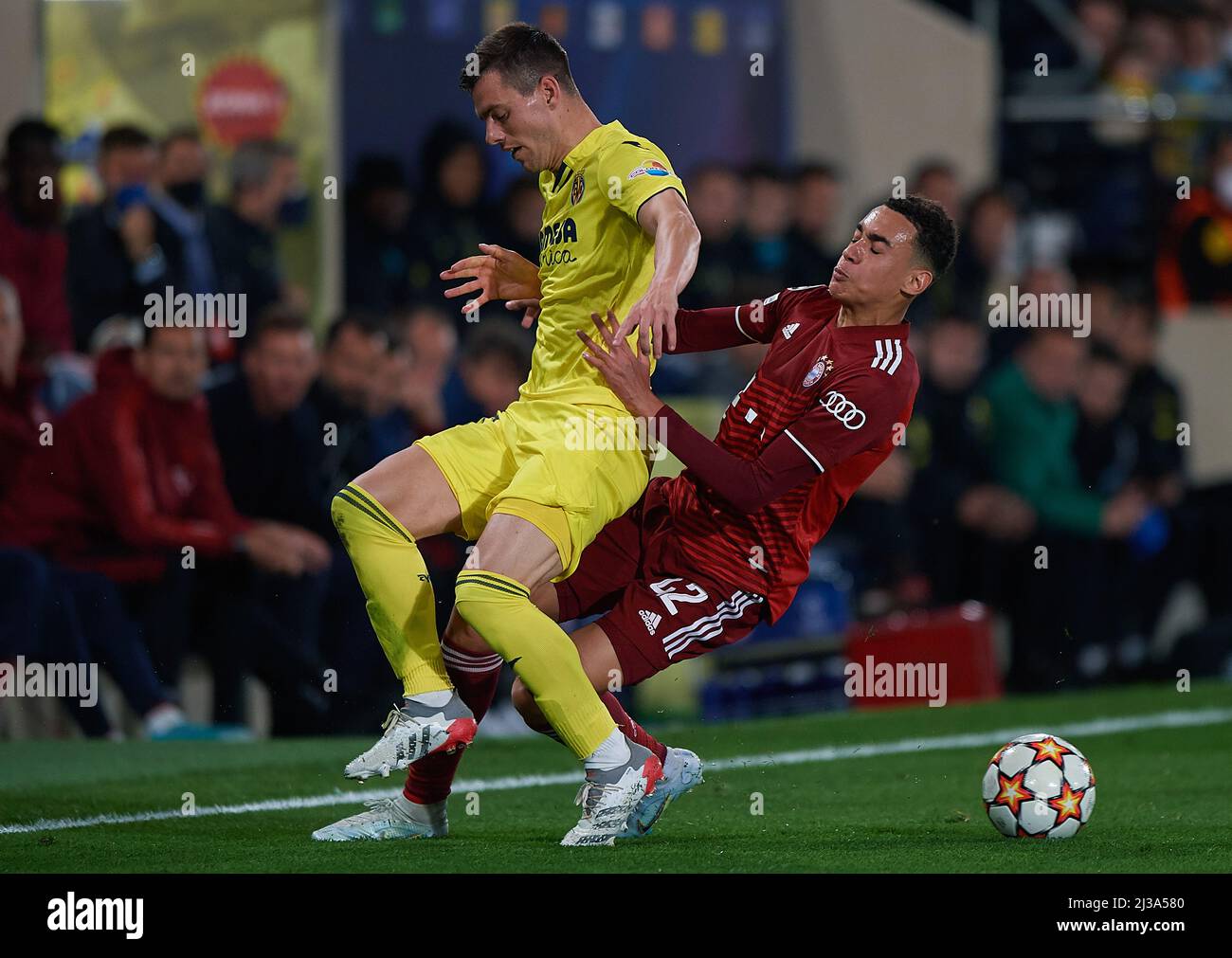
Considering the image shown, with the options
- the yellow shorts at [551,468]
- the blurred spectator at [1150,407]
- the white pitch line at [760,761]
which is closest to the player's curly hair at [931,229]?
the yellow shorts at [551,468]

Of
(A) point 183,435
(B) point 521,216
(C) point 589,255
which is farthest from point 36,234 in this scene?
(C) point 589,255

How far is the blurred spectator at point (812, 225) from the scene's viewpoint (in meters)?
10.8

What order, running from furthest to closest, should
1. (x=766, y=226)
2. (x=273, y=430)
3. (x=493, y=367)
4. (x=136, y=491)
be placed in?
(x=766, y=226), (x=493, y=367), (x=273, y=430), (x=136, y=491)

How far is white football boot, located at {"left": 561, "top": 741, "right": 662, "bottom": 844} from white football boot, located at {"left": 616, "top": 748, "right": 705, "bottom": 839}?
4.5 inches

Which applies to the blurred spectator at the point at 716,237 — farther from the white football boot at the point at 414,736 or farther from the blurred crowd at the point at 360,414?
the white football boot at the point at 414,736

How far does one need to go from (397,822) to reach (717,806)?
131 cm

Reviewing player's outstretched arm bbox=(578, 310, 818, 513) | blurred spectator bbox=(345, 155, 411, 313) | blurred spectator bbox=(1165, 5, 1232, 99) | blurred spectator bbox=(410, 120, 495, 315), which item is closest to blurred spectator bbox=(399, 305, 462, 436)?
blurred spectator bbox=(410, 120, 495, 315)

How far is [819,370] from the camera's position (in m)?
5.78

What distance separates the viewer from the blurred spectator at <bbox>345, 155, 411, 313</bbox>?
1041 centimetres

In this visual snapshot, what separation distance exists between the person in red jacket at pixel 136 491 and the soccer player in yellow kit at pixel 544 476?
3.06m

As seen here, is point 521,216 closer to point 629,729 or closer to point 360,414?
point 360,414

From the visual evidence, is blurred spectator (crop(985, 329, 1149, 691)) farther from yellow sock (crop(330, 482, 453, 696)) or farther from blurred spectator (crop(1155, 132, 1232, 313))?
yellow sock (crop(330, 482, 453, 696))

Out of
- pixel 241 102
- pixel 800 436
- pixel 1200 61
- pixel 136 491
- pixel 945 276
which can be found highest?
pixel 1200 61
